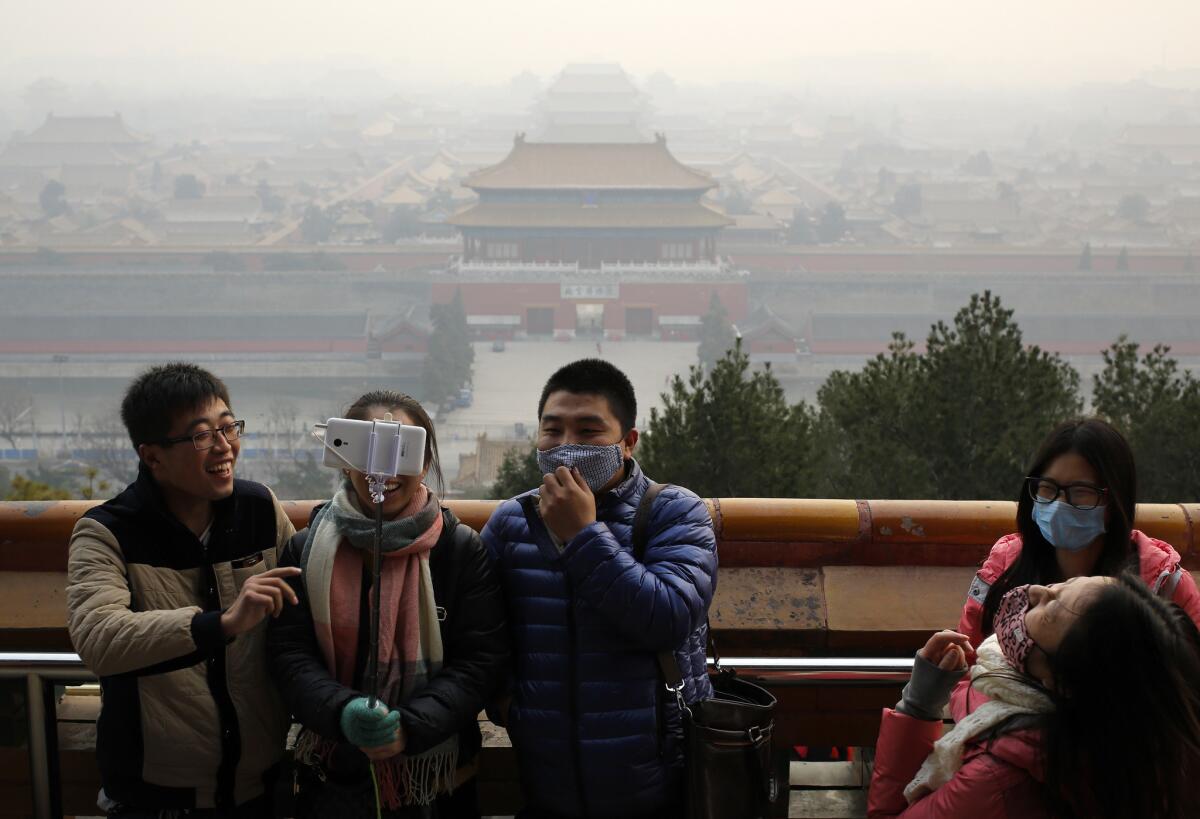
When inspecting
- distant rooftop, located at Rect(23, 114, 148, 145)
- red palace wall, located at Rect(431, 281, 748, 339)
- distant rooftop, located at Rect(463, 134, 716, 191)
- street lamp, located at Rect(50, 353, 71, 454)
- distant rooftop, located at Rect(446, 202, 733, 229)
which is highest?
distant rooftop, located at Rect(23, 114, 148, 145)

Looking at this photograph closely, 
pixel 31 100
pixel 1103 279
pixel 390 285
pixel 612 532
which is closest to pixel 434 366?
pixel 390 285

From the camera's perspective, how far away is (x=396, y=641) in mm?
1169

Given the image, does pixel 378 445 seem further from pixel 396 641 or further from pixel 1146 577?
pixel 1146 577

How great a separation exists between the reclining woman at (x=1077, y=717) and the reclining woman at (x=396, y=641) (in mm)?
403

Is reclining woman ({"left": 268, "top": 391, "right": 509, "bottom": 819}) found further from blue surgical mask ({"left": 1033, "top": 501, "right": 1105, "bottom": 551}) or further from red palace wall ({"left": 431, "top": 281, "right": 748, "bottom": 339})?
red palace wall ({"left": 431, "top": 281, "right": 748, "bottom": 339})

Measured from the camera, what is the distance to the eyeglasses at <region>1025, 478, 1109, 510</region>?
1258 mm

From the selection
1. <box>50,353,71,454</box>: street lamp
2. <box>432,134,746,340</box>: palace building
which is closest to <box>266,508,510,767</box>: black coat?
<box>432,134,746,340</box>: palace building

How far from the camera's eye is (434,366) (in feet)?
96.4

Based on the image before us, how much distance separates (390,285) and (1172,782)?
3481 cm

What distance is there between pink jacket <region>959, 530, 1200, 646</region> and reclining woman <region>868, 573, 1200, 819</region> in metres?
0.16

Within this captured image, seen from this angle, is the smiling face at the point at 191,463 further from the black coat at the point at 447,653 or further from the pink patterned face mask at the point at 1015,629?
the pink patterned face mask at the point at 1015,629

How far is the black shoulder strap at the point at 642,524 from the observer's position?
3.97 feet

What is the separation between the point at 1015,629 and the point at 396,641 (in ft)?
→ 1.75

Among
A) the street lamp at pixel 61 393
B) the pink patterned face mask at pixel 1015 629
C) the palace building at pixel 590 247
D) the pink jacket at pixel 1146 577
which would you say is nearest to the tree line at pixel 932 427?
the pink jacket at pixel 1146 577
